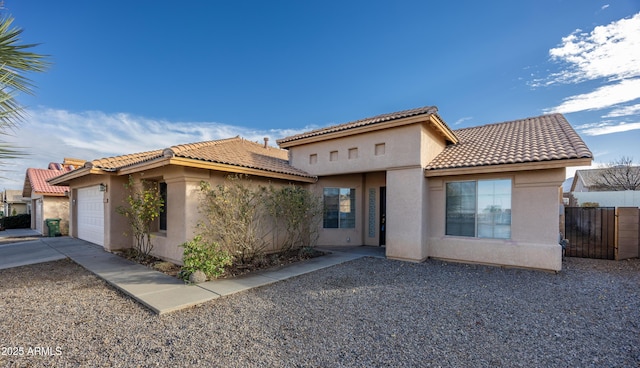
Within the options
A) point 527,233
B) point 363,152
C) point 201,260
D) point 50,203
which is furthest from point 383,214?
point 50,203

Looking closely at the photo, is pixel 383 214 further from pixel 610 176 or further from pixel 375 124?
pixel 610 176

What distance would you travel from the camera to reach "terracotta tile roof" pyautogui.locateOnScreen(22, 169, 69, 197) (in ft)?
61.2

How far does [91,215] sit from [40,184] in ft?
37.2

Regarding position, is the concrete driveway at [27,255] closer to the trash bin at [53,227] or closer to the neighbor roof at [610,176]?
the trash bin at [53,227]

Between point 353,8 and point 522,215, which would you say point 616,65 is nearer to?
point 522,215

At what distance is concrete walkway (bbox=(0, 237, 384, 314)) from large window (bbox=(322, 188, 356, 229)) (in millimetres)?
1336

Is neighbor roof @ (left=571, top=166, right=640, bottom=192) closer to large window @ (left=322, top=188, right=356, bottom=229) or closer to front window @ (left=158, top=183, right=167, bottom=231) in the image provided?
large window @ (left=322, top=188, right=356, bottom=229)

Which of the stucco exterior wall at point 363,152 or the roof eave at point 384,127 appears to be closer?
the roof eave at point 384,127

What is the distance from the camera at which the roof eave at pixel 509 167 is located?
287 inches

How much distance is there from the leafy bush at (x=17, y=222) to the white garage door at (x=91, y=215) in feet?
49.1

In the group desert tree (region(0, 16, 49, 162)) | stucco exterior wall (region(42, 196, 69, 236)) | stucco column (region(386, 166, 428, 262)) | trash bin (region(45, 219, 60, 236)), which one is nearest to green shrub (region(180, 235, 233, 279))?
desert tree (region(0, 16, 49, 162))

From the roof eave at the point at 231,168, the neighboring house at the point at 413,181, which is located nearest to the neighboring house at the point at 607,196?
the neighboring house at the point at 413,181

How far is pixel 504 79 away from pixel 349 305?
12119 mm

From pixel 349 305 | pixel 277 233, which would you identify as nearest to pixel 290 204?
pixel 277 233
